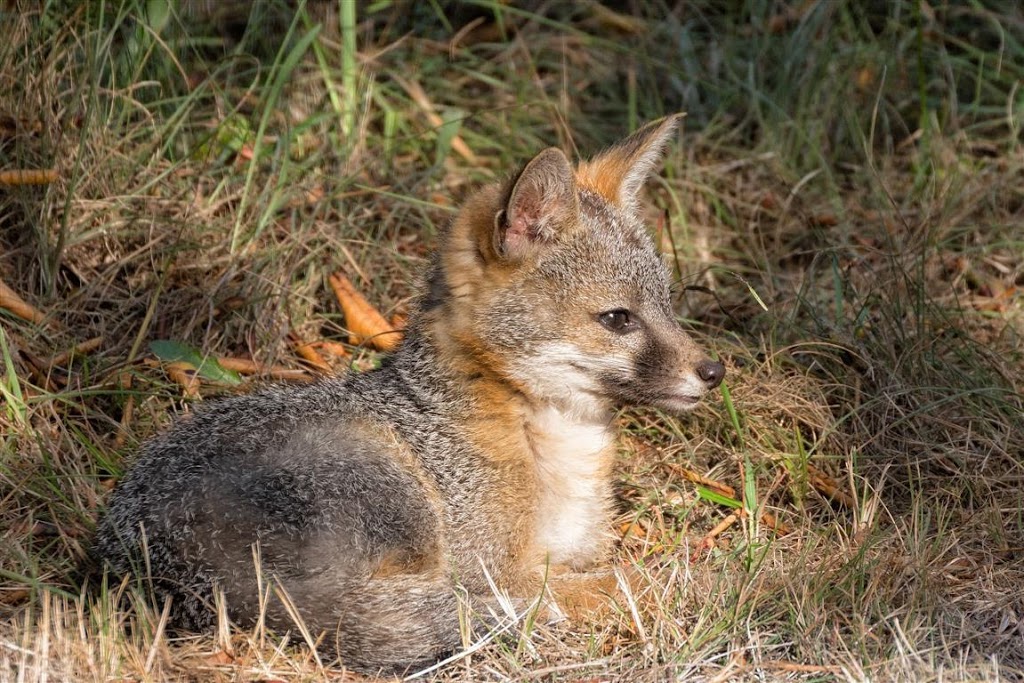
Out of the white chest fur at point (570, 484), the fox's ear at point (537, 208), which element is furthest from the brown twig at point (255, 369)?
the fox's ear at point (537, 208)

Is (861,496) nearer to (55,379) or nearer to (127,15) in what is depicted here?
(55,379)

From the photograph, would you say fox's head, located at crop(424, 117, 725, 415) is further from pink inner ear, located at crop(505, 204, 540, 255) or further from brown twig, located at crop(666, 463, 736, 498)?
brown twig, located at crop(666, 463, 736, 498)

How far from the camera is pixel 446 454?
4297mm

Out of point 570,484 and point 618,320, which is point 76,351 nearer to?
point 570,484

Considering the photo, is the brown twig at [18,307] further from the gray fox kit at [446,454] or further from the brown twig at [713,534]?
the brown twig at [713,534]

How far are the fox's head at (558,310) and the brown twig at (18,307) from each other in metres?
1.93

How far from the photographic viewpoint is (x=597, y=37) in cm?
757

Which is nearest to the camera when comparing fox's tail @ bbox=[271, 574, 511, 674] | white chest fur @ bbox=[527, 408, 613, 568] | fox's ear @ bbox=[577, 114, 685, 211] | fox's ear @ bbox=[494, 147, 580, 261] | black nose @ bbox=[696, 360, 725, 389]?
fox's tail @ bbox=[271, 574, 511, 674]

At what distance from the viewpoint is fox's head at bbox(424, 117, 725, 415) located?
4.28 meters

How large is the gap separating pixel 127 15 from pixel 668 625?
3970 mm

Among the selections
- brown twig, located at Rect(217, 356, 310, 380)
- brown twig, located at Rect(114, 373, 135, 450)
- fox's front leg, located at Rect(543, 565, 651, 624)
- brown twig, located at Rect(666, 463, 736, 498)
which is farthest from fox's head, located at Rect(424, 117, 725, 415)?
brown twig, located at Rect(114, 373, 135, 450)

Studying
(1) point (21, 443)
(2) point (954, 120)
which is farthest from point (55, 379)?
(2) point (954, 120)

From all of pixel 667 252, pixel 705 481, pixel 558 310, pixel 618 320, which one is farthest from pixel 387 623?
pixel 667 252

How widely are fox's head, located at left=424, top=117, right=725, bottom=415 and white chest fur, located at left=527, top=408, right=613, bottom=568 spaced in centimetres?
10
